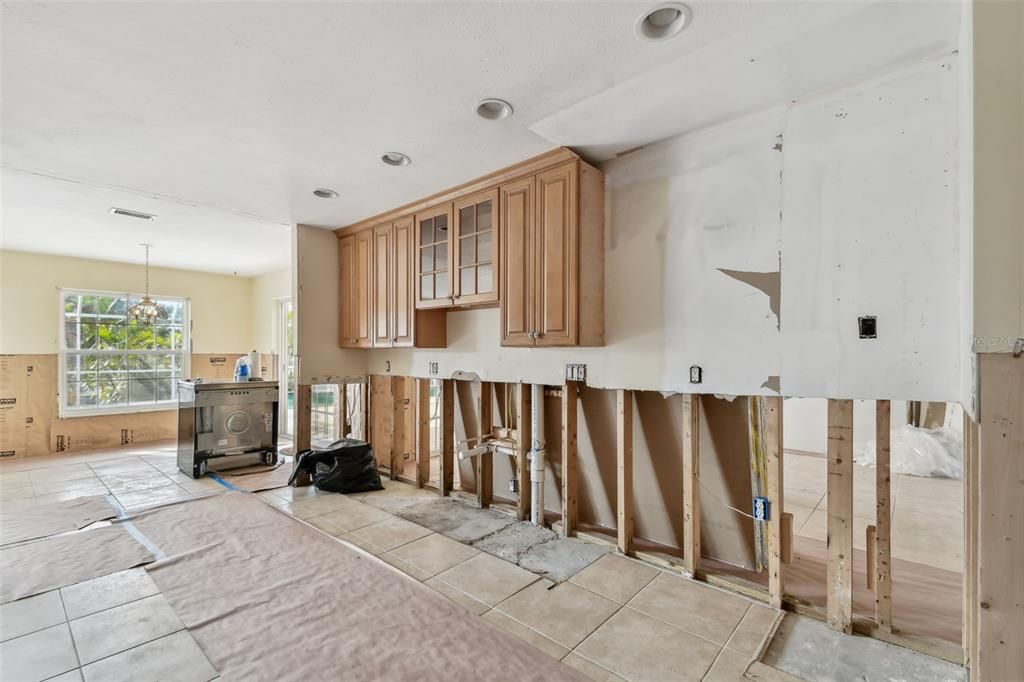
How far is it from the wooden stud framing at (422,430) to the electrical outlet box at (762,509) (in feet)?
9.30

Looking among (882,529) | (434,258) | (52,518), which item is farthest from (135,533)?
(882,529)

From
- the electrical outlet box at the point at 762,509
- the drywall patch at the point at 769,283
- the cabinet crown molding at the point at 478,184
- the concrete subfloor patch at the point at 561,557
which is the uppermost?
the cabinet crown molding at the point at 478,184

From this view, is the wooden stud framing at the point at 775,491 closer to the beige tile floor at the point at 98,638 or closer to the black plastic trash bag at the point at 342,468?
the beige tile floor at the point at 98,638

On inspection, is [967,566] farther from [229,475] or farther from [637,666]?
[229,475]

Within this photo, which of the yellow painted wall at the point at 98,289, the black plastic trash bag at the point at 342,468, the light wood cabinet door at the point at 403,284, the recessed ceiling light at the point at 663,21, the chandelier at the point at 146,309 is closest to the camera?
the recessed ceiling light at the point at 663,21

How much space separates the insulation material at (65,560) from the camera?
252 cm

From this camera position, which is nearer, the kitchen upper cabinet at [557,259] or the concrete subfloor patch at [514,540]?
the kitchen upper cabinet at [557,259]

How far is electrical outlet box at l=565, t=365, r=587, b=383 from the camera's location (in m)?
3.09

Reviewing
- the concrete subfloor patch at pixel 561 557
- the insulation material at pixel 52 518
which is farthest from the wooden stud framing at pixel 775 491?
the insulation material at pixel 52 518

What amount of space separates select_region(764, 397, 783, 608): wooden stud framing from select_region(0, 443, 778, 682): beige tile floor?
13 cm

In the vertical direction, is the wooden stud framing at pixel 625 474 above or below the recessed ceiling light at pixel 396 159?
below

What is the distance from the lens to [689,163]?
8.56 feet

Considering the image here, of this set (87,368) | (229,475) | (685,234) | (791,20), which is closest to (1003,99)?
(791,20)

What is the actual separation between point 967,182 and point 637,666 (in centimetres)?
214
